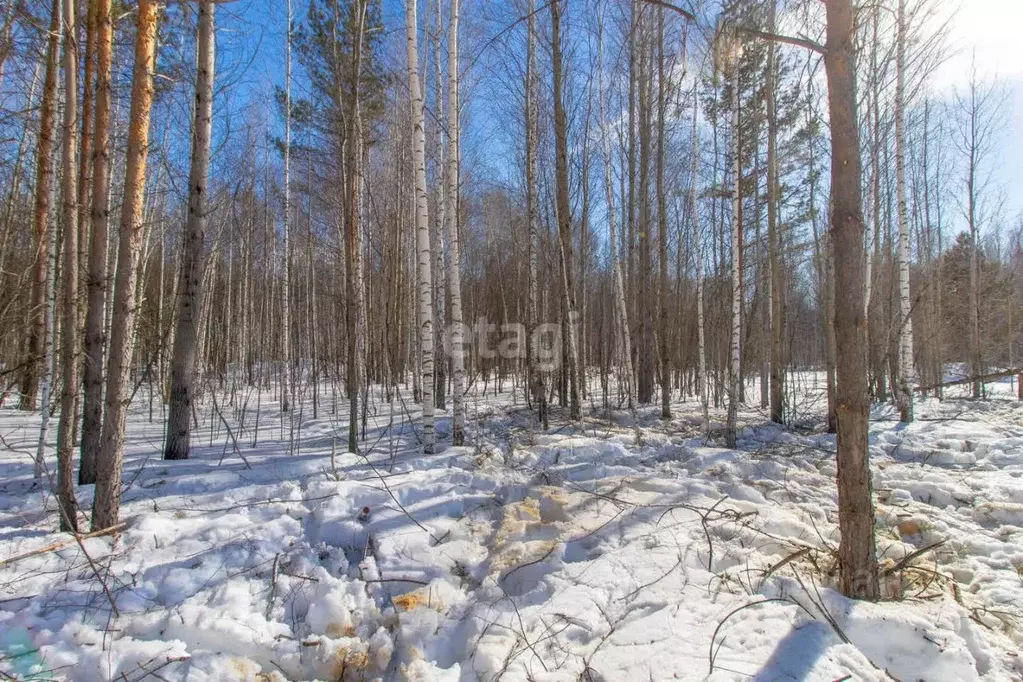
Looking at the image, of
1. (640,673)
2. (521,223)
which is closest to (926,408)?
(521,223)

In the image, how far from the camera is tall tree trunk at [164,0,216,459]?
15.6 feet

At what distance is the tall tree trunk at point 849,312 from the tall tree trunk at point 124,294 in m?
4.01

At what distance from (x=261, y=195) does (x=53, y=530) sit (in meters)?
13.8

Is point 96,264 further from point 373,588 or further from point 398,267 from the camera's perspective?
point 398,267

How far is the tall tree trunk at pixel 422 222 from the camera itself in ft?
17.3

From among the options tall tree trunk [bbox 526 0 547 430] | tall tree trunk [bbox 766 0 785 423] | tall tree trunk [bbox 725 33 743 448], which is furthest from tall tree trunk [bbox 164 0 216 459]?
tall tree trunk [bbox 766 0 785 423]

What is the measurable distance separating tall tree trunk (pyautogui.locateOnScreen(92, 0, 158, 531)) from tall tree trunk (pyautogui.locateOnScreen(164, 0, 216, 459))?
1.61 m

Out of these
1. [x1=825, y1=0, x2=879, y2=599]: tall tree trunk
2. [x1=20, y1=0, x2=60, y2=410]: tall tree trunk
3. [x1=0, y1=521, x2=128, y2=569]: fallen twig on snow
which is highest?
[x1=20, y1=0, x2=60, y2=410]: tall tree trunk

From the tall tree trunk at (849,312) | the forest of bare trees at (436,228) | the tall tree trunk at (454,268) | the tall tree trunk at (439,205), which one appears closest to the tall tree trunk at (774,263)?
the forest of bare trees at (436,228)

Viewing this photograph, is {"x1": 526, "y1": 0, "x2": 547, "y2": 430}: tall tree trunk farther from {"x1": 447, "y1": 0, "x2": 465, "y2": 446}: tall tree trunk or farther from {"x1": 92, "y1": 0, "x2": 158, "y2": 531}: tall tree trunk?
{"x1": 92, "y1": 0, "x2": 158, "y2": 531}: tall tree trunk

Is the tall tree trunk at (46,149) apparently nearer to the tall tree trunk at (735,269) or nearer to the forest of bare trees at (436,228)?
the forest of bare trees at (436,228)

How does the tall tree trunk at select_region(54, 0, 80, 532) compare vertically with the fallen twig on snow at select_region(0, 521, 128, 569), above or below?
above

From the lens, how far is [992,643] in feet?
7.25

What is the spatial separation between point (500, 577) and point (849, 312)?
2318 mm
